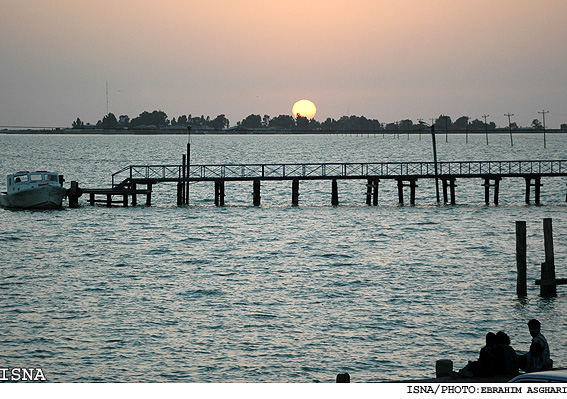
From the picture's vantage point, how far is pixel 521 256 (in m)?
31.5

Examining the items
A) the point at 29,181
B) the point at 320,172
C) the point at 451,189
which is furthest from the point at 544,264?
the point at 320,172

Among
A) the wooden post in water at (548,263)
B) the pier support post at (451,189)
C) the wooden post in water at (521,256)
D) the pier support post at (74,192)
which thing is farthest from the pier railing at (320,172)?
the wooden post in water at (548,263)

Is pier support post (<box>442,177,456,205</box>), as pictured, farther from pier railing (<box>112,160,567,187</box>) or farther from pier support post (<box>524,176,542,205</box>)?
pier support post (<box>524,176,542,205</box>)

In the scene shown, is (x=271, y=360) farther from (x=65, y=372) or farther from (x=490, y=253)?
(x=490, y=253)

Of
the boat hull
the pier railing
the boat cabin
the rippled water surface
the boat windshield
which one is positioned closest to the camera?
the rippled water surface

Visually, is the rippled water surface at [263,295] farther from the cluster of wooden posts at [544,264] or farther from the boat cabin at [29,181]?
the boat cabin at [29,181]

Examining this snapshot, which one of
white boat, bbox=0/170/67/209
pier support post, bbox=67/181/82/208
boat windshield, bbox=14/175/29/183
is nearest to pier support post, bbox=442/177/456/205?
pier support post, bbox=67/181/82/208

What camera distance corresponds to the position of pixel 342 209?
229 feet

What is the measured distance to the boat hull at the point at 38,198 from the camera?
217ft

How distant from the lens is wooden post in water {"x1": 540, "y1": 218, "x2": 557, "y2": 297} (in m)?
30.6

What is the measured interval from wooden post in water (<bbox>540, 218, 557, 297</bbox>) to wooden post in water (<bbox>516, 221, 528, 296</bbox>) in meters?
0.72

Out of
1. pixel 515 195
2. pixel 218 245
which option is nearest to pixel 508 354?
pixel 218 245

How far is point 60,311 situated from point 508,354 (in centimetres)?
1888

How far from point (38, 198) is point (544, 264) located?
46.1 m
